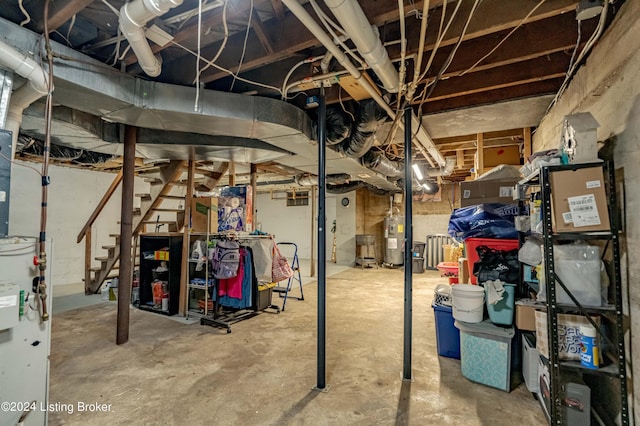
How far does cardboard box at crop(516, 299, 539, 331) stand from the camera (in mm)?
2133

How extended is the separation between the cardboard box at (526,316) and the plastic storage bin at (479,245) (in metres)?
0.59

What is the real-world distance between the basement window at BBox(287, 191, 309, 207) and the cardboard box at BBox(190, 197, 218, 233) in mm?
5777

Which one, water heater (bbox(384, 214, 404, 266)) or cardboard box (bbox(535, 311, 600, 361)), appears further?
water heater (bbox(384, 214, 404, 266))

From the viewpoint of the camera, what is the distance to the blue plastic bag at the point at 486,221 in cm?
273

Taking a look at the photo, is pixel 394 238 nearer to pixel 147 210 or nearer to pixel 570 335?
pixel 147 210

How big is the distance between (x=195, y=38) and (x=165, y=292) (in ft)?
10.8

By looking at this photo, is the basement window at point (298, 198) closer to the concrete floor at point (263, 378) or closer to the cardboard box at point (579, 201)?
the concrete floor at point (263, 378)

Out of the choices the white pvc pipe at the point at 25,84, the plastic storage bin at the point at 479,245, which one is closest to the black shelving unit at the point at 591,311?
the plastic storage bin at the point at 479,245

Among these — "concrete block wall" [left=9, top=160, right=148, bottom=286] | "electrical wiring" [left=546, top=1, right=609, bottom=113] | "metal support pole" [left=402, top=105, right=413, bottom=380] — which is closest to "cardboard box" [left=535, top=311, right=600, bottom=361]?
"metal support pole" [left=402, top=105, right=413, bottom=380]

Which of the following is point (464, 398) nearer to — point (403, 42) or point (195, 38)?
point (403, 42)

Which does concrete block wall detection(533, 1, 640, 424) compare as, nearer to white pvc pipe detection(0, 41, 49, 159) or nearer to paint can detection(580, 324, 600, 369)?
paint can detection(580, 324, 600, 369)

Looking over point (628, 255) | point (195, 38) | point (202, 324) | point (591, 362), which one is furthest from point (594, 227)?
point (202, 324)

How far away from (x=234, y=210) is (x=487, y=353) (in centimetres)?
319

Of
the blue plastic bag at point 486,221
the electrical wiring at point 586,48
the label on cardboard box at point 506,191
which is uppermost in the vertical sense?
the electrical wiring at point 586,48
